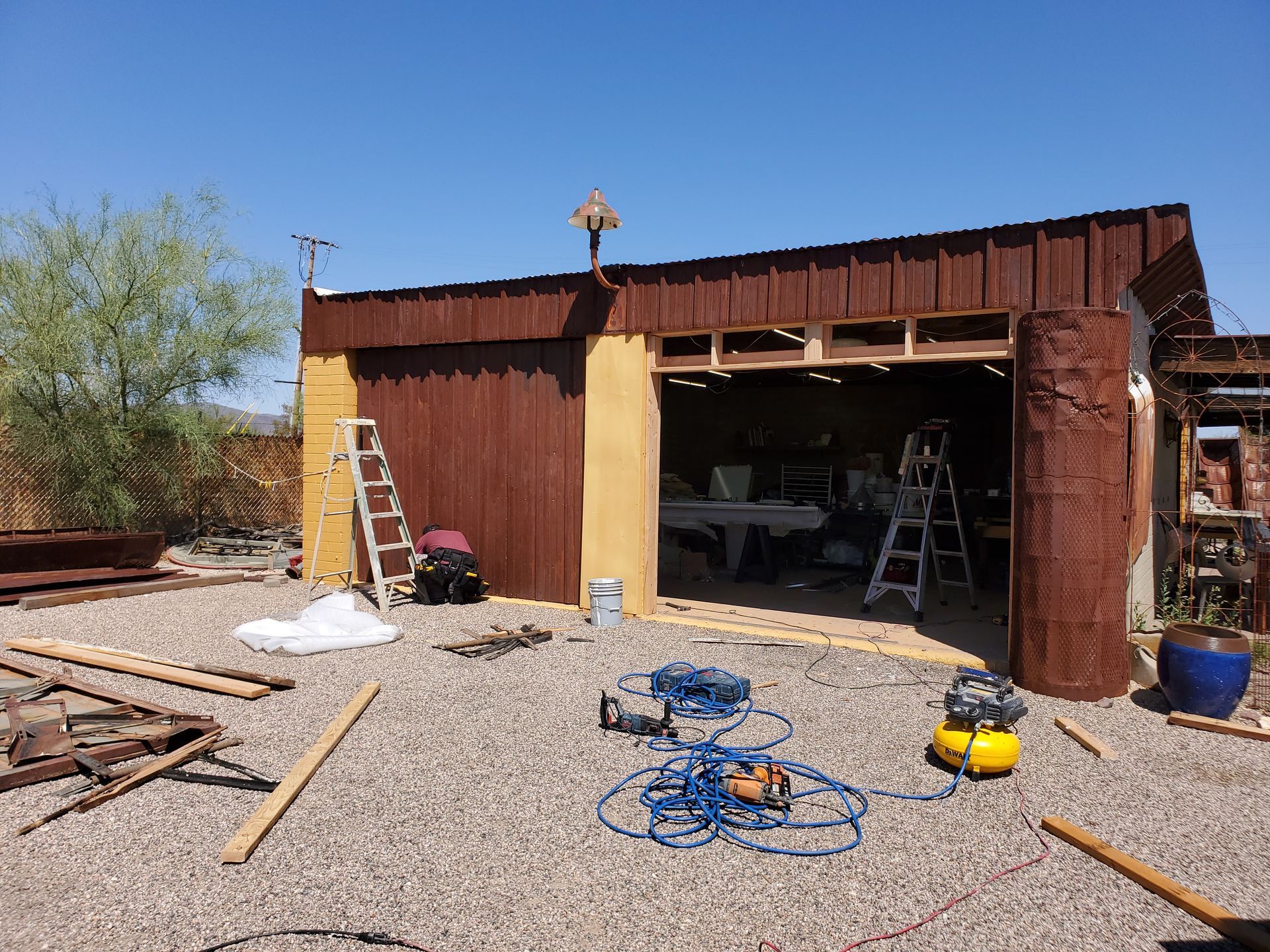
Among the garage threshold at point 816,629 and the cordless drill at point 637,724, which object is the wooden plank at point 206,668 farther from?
the garage threshold at point 816,629

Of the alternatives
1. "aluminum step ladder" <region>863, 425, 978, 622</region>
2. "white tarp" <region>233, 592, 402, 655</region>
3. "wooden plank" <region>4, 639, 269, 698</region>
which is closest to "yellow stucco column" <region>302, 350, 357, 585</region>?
"white tarp" <region>233, 592, 402, 655</region>

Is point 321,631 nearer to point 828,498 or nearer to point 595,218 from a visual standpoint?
point 595,218

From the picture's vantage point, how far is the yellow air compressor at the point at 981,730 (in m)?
4.15

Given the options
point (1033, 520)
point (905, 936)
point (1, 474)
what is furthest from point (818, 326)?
point (1, 474)

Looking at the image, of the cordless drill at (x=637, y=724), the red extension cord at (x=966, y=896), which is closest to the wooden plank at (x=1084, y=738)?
the red extension cord at (x=966, y=896)

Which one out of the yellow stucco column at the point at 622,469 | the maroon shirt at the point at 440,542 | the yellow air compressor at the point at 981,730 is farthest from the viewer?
the maroon shirt at the point at 440,542

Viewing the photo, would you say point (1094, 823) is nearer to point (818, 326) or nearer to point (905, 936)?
point (905, 936)

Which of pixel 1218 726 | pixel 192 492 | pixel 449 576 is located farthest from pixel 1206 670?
pixel 192 492

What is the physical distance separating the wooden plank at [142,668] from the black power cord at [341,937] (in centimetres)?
290

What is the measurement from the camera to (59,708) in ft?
15.5

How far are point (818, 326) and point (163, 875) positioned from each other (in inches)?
237

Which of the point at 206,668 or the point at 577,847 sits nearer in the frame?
the point at 577,847

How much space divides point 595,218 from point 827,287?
84.5 inches

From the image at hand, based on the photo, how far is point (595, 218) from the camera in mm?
7465
